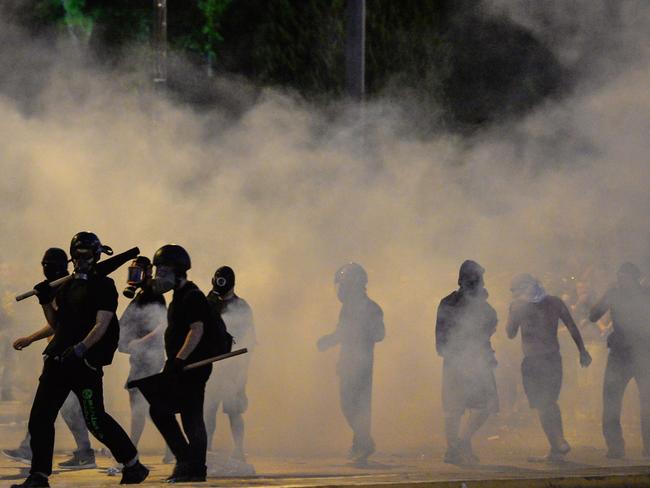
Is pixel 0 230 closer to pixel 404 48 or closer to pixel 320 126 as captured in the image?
pixel 320 126

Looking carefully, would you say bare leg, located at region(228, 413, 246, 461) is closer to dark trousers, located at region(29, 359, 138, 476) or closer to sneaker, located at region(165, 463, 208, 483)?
sneaker, located at region(165, 463, 208, 483)

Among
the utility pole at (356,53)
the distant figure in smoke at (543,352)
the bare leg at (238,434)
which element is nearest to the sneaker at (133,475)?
the bare leg at (238,434)

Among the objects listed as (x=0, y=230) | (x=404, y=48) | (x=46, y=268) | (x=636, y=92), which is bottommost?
(x=46, y=268)

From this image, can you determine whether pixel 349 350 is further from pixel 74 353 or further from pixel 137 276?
pixel 74 353

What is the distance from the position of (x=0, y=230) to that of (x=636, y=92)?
557 cm

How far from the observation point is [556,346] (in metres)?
11.3

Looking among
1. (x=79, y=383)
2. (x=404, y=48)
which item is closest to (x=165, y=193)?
(x=79, y=383)

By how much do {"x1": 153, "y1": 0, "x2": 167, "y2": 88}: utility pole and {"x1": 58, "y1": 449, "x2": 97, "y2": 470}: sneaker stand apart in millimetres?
8266

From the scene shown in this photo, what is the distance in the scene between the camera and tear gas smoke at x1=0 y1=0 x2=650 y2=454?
45.1 ft

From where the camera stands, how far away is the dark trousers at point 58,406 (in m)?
8.66

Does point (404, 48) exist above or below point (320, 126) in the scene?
above

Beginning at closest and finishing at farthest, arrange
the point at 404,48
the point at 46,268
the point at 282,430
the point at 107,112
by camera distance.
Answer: the point at 46,268, the point at 282,430, the point at 107,112, the point at 404,48

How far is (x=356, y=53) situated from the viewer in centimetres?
1692

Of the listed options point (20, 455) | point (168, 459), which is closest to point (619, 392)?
point (168, 459)
